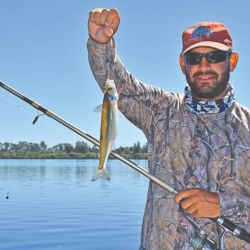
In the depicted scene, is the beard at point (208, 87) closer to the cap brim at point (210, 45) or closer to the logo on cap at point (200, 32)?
the cap brim at point (210, 45)

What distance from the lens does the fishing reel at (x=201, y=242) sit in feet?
14.8

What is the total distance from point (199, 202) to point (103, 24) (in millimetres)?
1807

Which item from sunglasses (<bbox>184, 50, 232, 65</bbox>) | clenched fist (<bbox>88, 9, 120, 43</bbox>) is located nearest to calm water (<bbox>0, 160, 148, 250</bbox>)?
sunglasses (<bbox>184, 50, 232, 65</bbox>)

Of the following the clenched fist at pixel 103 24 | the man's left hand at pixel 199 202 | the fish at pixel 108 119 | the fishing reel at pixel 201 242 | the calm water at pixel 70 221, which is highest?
the clenched fist at pixel 103 24

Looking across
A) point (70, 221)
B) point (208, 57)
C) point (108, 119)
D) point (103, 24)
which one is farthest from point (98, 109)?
point (70, 221)

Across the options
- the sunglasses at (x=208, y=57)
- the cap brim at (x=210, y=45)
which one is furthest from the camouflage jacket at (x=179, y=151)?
the cap brim at (x=210, y=45)

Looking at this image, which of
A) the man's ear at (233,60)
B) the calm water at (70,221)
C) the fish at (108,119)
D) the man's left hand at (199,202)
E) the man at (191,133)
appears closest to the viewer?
the fish at (108,119)

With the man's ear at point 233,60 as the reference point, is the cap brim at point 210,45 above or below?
above

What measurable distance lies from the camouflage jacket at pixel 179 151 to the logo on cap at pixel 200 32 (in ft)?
2.17

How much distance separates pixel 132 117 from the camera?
512 centimetres

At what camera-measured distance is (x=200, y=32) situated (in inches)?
205

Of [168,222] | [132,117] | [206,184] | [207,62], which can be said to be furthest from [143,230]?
[207,62]

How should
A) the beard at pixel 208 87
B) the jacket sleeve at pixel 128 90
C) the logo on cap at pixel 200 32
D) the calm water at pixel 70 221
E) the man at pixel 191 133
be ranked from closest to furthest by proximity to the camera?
the man at pixel 191 133
the jacket sleeve at pixel 128 90
the beard at pixel 208 87
the logo on cap at pixel 200 32
the calm water at pixel 70 221

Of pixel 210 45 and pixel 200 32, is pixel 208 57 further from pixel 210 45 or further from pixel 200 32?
pixel 200 32
